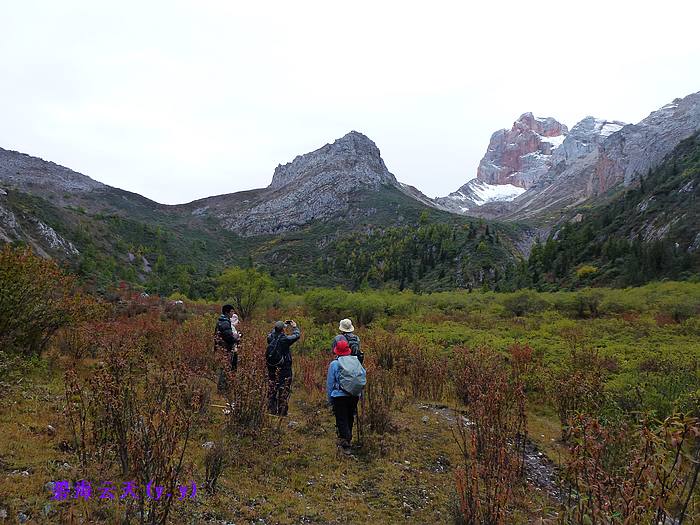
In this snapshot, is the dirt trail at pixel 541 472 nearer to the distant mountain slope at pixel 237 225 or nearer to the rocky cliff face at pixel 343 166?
the distant mountain slope at pixel 237 225

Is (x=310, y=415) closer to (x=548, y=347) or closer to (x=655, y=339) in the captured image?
(x=548, y=347)

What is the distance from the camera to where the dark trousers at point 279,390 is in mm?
5887

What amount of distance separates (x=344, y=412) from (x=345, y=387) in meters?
0.49

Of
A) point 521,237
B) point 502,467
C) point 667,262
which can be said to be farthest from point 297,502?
point 521,237

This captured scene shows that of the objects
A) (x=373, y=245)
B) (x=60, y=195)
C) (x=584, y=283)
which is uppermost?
(x=60, y=195)

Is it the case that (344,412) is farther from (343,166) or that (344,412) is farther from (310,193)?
(343,166)

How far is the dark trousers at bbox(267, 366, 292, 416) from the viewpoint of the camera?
19.3ft

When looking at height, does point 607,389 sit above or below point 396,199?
below

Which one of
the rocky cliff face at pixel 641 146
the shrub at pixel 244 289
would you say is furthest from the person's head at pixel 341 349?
the rocky cliff face at pixel 641 146

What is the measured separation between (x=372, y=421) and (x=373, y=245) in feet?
261

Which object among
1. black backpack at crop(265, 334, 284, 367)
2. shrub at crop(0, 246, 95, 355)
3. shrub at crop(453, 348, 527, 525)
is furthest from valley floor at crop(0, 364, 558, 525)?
shrub at crop(0, 246, 95, 355)

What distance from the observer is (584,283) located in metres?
43.5

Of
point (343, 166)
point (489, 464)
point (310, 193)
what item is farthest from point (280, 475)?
point (343, 166)

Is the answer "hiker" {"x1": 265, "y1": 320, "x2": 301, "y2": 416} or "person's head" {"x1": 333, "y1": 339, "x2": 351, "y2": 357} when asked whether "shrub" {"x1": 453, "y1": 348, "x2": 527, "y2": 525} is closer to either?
"person's head" {"x1": 333, "y1": 339, "x2": 351, "y2": 357}
